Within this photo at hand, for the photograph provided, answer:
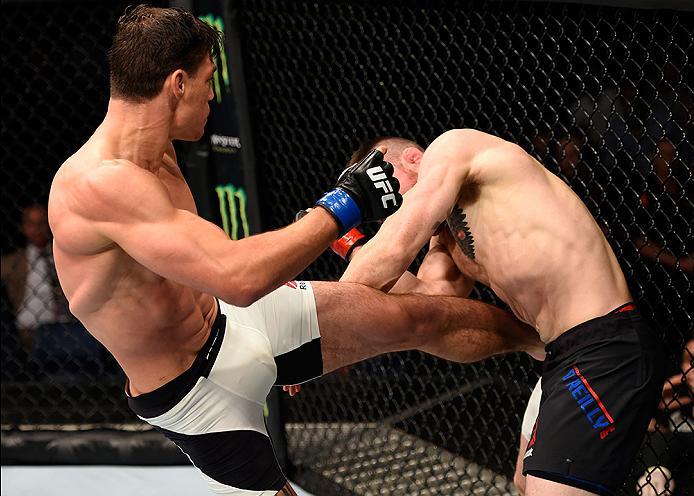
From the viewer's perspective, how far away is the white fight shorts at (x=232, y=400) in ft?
6.41

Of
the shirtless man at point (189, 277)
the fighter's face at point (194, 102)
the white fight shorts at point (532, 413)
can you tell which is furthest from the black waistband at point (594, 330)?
the fighter's face at point (194, 102)

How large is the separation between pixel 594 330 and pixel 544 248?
189 mm

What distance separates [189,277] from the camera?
171cm

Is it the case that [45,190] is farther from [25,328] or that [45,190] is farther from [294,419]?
[294,419]

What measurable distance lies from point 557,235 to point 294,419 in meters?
1.55

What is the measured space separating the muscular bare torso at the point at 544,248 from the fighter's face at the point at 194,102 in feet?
1.92

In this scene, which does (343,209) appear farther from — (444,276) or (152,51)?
(444,276)

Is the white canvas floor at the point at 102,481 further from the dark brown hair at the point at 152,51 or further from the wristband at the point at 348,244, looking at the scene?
the dark brown hair at the point at 152,51

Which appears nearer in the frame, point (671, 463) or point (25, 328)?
point (671, 463)


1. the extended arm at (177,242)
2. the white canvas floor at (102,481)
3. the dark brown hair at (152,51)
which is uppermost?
the dark brown hair at (152,51)

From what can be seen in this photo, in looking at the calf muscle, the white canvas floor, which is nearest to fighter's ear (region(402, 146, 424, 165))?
the calf muscle

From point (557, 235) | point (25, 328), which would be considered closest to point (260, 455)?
point (557, 235)

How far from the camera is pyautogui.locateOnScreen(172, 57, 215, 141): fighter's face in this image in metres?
1.82

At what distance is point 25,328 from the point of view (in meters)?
4.17
